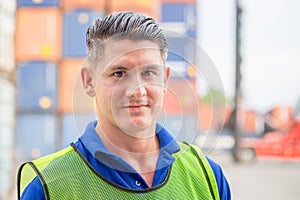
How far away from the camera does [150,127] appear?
3.64 feet

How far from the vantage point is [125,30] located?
1080 mm

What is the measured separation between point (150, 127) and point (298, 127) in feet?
48.0

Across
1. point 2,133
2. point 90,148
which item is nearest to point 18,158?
point 2,133

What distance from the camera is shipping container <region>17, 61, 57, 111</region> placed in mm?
11375

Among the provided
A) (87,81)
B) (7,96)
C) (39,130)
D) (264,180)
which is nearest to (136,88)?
(87,81)

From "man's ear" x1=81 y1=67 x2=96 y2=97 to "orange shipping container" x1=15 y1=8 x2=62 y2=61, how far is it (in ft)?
34.4

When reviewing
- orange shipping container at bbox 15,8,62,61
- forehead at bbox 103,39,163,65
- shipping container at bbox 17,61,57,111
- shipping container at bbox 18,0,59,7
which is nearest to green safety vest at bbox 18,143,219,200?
forehead at bbox 103,39,163,65

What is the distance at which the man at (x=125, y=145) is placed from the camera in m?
1.08

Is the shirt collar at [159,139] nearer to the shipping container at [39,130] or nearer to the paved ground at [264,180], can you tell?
the paved ground at [264,180]

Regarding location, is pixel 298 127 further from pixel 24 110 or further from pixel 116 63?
pixel 116 63

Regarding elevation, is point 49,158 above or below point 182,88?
below

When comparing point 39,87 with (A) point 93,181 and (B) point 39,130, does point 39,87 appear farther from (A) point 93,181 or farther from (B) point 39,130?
(A) point 93,181

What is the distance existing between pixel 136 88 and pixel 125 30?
3.8 inches

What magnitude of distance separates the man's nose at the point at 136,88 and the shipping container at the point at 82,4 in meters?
10.2
